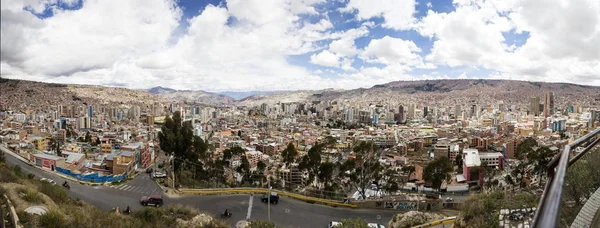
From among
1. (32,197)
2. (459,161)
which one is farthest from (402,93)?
(32,197)

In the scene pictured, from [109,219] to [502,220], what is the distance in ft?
18.1

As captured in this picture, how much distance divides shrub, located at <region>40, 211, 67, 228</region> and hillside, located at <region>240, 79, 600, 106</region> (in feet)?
271

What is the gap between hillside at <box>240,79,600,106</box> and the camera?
3231 inches

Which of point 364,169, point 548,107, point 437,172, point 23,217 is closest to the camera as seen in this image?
point 23,217

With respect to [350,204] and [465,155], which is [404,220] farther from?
[465,155]

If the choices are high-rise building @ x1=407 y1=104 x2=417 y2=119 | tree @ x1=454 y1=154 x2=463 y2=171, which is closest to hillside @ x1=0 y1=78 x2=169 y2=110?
high-rise building @ x1=407 y1=104 x2=417 y2=119

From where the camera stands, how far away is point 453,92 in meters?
112

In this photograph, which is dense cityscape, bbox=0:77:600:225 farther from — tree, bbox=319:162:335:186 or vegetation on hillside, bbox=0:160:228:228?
vegetation on hillside, bbox=0:160:228:228

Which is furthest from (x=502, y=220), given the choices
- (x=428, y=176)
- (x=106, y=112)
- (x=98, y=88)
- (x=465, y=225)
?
(x=98, y=88)

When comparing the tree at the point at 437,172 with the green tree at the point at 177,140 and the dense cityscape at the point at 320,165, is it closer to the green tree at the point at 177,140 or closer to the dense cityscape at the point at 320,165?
the dense cityscape at the point at 320,165

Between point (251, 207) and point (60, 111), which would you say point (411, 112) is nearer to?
point (60, 111)

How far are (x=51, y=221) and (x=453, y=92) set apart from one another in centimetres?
11955

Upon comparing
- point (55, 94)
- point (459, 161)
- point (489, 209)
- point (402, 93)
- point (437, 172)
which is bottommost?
point (459, 161)

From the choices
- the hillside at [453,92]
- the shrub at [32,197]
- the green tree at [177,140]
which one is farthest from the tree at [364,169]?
the hillside at [453,92]
